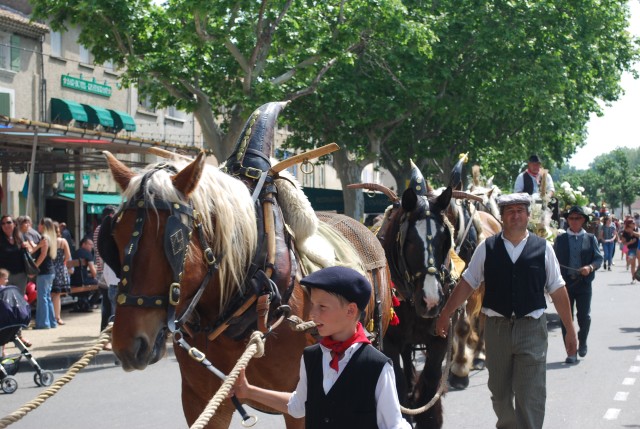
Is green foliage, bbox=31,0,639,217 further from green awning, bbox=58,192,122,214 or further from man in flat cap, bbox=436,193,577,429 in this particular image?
man in flat cap, bbox=436,193,577,429

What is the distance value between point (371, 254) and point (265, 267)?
5.70 feet

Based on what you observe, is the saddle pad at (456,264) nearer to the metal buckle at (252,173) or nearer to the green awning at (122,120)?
the metal buckle at (252,173)

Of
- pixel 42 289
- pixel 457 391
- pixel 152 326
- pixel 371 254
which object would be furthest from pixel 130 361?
pixel 42 289

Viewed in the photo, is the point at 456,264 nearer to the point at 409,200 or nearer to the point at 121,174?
the point at 409,200

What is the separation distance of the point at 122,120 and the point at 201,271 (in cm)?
3051

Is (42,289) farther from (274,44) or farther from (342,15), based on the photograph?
(342,15)

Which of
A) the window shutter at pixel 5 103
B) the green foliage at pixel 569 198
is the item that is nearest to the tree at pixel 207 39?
the green foliage at pixel 569 198

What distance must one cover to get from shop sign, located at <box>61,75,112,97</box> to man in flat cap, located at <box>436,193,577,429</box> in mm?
27865

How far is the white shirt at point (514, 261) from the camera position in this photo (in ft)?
20.9

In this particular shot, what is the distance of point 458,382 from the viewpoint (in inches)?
391

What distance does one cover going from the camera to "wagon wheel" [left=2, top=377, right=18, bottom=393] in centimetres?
1028

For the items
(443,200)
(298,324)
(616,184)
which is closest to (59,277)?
(443,200)

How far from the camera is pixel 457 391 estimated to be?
32.8 feet

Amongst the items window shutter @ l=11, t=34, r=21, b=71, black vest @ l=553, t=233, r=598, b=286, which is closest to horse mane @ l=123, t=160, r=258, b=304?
black vest @ l=553, t=233, r=598, b=286
